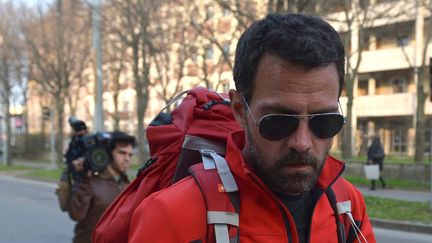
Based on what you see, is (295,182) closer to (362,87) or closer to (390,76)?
(390,76)

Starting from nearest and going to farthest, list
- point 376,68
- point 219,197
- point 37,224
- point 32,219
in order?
point 219,197 → point 37,224 → point 32,219 → point 376,68

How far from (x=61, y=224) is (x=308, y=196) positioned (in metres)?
9.14

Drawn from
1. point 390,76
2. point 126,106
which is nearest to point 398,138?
point 390,76

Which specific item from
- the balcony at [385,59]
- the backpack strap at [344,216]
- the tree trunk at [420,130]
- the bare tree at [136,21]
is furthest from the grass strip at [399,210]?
the balcony at [385,59]

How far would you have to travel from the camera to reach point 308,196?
1.57 meters

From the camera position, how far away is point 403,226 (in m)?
9.24

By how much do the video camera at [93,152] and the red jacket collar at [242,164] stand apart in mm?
2755

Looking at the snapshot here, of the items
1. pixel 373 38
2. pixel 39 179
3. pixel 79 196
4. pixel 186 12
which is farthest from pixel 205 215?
pixel 373 38

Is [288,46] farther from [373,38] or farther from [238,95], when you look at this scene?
[373,38]

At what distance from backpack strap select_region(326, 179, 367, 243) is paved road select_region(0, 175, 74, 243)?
757 centimetres

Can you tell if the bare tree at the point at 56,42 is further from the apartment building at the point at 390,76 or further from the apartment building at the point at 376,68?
the apartment building at the point at 390,76

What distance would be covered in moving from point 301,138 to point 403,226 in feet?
28.6

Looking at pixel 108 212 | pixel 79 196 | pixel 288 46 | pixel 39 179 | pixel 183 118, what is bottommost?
pixel 39 179

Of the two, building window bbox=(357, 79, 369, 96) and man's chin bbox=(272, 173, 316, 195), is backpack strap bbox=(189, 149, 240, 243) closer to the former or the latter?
man's chin bbox=(272, 173, 316, 195)
